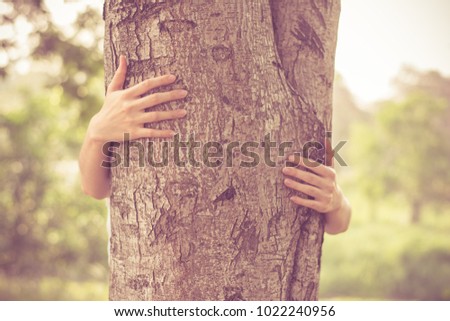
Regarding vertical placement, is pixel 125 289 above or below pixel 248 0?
below

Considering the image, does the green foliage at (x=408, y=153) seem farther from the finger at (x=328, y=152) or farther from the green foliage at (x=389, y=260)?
the finger at (x=328, y=152)

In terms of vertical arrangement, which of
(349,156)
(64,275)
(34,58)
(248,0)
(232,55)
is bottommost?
(64,275)

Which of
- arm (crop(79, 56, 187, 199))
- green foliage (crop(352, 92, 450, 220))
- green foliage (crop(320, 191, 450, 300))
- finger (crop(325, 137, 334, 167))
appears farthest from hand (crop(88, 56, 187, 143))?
green foliage (crop(352, 92, 450, 220))

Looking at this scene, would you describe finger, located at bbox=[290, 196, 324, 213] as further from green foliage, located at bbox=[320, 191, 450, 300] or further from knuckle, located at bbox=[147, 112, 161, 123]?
green foliage, located at bbox=[320, 191, 450, 300]

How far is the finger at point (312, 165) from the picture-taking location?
1.46 meters

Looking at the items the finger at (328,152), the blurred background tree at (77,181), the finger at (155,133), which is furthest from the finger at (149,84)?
the blurred background tree at (77,181)

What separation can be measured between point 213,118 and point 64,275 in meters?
9.21

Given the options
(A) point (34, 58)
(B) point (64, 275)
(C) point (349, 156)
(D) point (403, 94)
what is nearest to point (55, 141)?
(B) point (64, 275)

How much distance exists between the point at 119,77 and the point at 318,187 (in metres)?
0.83

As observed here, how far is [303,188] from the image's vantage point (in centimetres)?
146

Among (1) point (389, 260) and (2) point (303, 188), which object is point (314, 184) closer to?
(2) point (303, 188)

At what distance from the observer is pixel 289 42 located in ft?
5.30

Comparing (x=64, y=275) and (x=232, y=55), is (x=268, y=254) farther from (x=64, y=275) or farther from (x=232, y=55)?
(x=64, y=275)

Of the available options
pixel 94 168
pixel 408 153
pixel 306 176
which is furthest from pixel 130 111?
pixel 408 153
